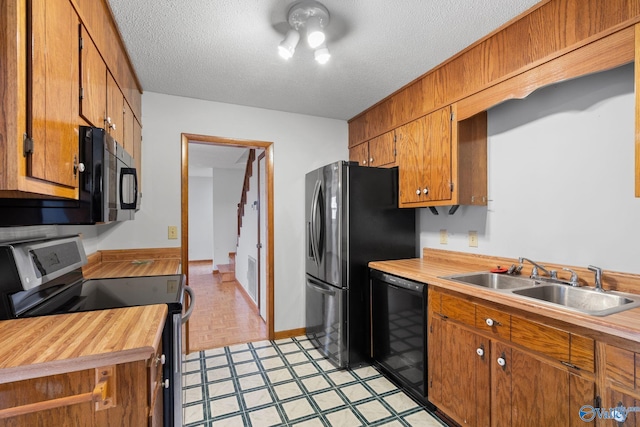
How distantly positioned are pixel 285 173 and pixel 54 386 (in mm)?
2562

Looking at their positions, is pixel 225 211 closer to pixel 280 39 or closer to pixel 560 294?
pixel 280 39

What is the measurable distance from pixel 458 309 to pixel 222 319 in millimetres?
2829

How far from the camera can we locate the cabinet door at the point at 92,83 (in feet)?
4.15

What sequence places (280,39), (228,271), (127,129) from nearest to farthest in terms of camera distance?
(280,39), (127,129), (228,271)

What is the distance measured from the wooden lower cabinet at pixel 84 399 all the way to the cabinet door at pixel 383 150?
237 centimetres

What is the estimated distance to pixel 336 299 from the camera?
2594 millimetres

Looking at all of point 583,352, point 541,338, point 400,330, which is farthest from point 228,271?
point 583,352

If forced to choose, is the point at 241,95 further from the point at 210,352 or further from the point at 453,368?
the point at 453,368

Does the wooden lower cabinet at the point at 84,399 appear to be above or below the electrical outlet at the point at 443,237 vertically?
below

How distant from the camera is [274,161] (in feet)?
10.4

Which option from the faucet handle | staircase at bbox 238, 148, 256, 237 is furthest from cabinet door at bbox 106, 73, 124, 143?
the faucet handle

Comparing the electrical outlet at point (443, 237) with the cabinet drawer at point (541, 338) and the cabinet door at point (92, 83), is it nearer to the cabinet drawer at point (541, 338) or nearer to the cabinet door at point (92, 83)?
the cabinet drawer at point (541, 338)

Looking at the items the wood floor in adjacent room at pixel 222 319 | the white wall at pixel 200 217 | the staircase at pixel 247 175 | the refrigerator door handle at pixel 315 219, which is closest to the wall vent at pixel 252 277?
the wood floor in adjacent room at pixel 222 319

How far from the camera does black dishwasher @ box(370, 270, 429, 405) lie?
1.99m
